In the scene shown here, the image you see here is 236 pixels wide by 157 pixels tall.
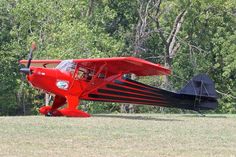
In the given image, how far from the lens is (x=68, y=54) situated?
32469mm

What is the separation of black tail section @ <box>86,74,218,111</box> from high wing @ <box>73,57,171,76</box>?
45 cm

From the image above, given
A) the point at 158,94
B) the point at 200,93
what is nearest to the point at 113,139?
the point at 158,94

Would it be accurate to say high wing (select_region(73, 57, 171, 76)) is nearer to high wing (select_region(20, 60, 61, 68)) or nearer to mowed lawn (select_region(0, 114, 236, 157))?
high wing (select_region(20, 60, 61, 68))

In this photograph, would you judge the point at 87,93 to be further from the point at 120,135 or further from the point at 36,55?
the point at 36,55

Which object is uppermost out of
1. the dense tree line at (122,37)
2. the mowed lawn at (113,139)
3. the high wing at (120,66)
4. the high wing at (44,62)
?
the dense tree line at (122,37)

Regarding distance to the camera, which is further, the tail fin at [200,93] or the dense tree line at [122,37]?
the dense tree line at [122,37]

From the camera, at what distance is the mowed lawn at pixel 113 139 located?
38.6ft

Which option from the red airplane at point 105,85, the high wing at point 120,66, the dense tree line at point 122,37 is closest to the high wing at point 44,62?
the red airplane at point 105,85

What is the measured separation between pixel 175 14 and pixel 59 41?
45.9 ft

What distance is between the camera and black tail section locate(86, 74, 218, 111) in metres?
22.3

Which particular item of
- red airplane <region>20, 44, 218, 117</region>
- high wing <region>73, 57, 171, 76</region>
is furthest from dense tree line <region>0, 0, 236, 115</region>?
high wing <region>73, 57, 171, 76</region>

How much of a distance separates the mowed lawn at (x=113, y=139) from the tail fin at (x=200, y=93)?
5820 mm

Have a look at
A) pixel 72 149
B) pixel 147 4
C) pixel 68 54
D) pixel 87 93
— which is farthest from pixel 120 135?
pixel 147 4

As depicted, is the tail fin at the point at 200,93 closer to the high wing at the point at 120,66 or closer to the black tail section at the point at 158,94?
the black tail section at the point at 158,94
